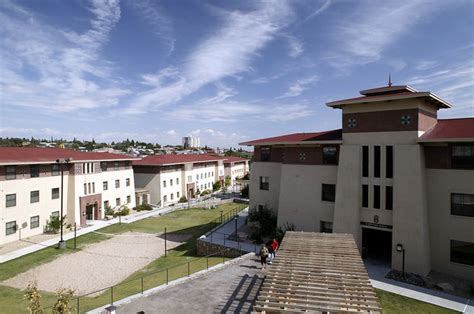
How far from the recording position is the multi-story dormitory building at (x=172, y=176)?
55.3m

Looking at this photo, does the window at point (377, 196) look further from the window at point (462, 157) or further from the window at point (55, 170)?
the window at point (55, 170)

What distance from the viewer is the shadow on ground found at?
585 inches

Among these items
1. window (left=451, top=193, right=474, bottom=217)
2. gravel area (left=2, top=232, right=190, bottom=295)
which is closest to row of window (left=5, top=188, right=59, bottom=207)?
gravel area (left=2, top=232, right=190, bottom=295)

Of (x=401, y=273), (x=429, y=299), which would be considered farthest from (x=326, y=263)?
(x=401, y=273)

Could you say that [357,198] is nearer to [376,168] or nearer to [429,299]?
[376,168]

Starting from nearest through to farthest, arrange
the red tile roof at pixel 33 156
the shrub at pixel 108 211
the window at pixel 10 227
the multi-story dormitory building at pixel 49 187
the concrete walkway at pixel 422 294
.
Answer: the concrete walkway at pixel 422 294
the window at pixel 10 227
the multi-story dormitory building at pixel 49 187
the red tile roof at pixel 33 156
the shrub at pixel 108 211

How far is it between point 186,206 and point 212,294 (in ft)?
130

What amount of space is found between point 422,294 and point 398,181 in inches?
289

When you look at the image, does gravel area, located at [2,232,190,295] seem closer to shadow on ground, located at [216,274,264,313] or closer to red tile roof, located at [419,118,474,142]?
shadow on ground, located at [216,274,264,313]

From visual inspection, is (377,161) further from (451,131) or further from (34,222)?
(34,222)

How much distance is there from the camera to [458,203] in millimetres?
21094

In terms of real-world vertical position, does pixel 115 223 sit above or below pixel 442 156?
below

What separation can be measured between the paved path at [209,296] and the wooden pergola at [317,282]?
3026mm

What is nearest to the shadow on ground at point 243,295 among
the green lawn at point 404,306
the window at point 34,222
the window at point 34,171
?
the green lawn at point 404,306
